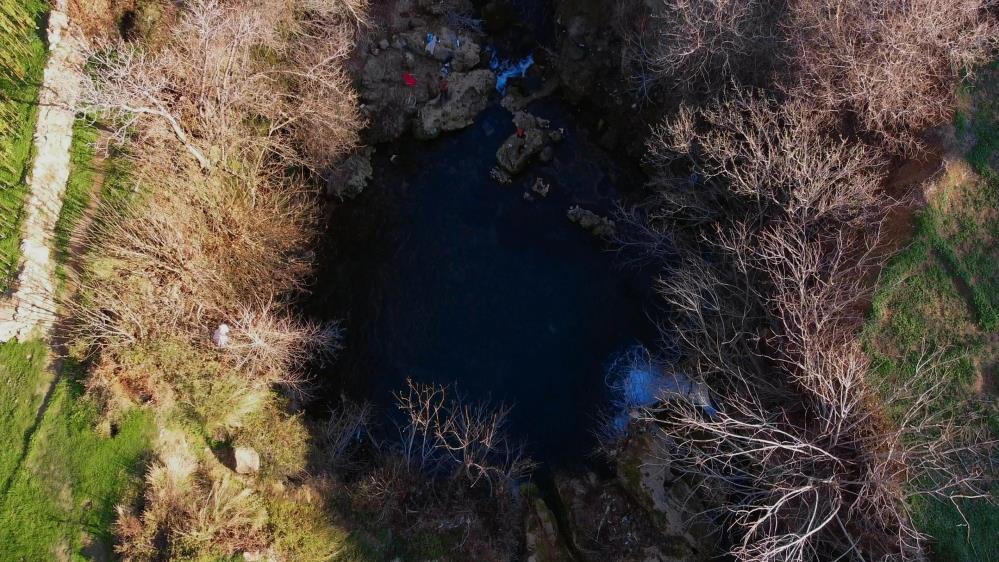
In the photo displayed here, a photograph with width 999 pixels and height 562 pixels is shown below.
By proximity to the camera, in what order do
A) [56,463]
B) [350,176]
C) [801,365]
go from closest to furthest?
[801,365] → [56,463] → [350,176]

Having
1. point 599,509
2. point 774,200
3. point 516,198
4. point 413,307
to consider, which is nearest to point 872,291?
point 774,200

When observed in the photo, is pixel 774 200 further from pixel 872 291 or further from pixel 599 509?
pixel 599 509

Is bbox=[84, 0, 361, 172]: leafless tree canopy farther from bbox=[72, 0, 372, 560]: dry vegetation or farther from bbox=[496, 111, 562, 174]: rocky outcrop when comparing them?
bbox=[496, 111, 562, 174]: rocky outcrop

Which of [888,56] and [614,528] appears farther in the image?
[614,528]

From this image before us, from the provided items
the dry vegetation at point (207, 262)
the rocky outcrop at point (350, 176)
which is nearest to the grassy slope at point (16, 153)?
the dry vegetation at point (207, 262)

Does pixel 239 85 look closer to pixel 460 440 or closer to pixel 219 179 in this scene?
pixel 219 179

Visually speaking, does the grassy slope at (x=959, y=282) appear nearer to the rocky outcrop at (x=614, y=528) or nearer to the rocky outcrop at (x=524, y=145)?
the rocky outcrop at (x=614, y=528)

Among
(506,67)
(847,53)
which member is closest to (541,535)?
(847,53)
